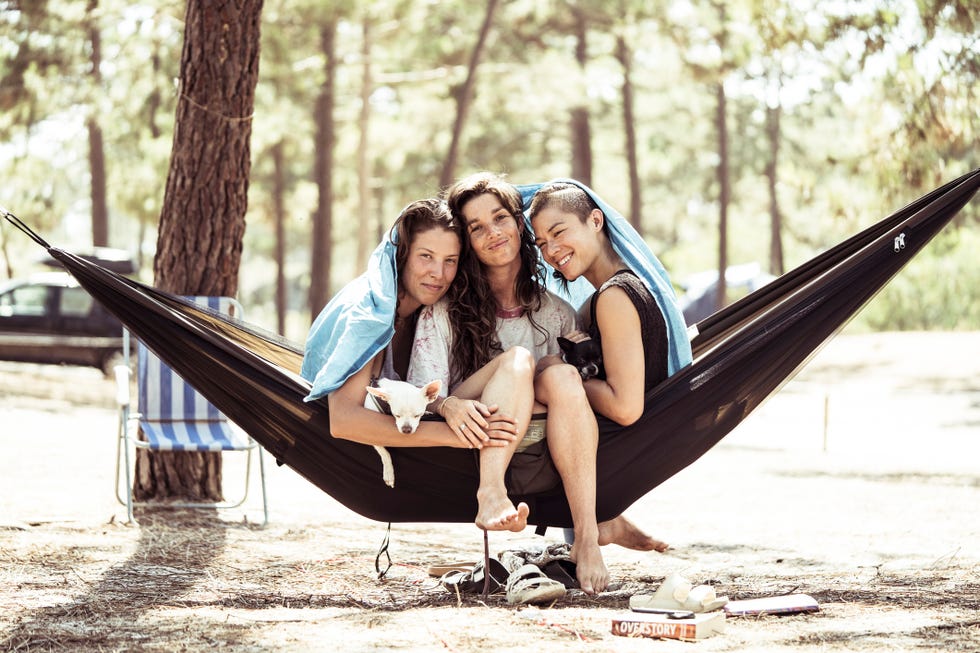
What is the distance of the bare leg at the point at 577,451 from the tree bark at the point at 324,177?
932 cm

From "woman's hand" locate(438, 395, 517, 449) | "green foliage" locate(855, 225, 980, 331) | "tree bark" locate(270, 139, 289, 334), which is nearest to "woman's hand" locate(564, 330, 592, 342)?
"woman's hand" locate(438, 395, 517, 449)

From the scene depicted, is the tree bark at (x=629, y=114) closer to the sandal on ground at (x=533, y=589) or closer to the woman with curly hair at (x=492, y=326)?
the woman with curly hair at (x=492, y=326)

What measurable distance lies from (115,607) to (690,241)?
24483 millimetres

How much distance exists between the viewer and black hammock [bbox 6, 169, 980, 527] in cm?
290

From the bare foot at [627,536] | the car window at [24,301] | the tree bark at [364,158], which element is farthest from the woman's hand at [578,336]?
the tree bark at [364,158]

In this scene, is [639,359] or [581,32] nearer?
[639,359]

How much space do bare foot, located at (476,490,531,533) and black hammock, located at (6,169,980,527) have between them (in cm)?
13

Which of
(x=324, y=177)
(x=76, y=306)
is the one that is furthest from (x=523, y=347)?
(x=324, y=177)

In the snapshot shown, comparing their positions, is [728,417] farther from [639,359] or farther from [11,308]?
[11,308]

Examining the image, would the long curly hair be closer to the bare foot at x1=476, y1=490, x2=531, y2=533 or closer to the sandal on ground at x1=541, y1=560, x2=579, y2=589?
the bare foot at x1=476, y1=490, x2=531, y2=533

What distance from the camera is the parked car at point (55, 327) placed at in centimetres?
1073

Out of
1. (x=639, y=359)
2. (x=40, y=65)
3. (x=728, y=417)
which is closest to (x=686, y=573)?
(x=728, y=417)

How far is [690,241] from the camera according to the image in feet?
86.9

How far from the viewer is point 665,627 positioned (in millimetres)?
2441
